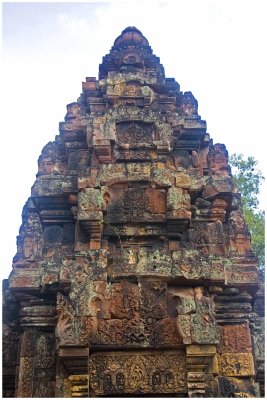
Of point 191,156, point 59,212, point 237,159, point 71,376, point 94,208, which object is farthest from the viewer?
point 237,159

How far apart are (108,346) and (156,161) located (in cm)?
275

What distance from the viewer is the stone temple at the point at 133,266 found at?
5.88 m

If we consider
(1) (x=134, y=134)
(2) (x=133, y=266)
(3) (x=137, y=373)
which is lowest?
(3) (x=137, y=373)

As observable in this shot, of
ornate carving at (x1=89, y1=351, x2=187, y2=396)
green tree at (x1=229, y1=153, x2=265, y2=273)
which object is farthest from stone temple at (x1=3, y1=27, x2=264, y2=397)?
green tree at (x1=229, y1=153, x2=265, y2=273)

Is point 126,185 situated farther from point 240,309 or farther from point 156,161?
point 240,309

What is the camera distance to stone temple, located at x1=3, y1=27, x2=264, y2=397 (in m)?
5.88

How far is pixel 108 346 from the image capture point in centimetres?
591

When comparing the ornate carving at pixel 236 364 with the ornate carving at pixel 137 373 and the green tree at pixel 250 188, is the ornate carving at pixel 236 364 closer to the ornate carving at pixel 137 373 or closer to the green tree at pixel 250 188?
the ornate carving at pixel 137 373

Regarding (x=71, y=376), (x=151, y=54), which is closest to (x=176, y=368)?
(x=71, y=376)

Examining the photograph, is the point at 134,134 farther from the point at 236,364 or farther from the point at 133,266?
the point at 236,364

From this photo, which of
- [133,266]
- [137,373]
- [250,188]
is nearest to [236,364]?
[137,373]

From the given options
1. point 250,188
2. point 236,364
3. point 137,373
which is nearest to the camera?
point 137,373

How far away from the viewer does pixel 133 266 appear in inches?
248

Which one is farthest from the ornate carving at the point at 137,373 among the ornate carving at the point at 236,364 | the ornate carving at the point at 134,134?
the ornate carving at the point at 134,134
